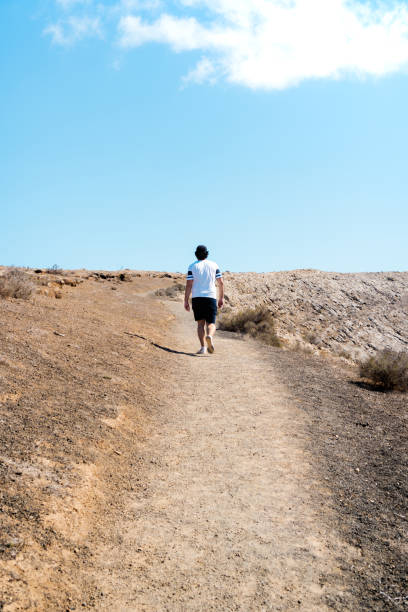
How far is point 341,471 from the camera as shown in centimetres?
535

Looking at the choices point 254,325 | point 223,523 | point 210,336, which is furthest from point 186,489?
point 254,325

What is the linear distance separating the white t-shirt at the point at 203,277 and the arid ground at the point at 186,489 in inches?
91.7

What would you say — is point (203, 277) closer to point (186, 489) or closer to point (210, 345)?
point (210, 345)

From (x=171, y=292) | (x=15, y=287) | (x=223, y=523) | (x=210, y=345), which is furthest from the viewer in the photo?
(x=171, y=292)

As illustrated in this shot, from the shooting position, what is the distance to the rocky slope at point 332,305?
95.5 feet

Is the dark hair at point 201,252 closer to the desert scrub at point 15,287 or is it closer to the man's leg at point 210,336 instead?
the man's leg at point 210,336

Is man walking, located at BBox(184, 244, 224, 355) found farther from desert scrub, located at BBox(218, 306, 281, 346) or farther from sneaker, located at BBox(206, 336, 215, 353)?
desert scrub, located at BBox(218, 306, 281, 346)

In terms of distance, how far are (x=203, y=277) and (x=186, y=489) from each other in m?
6.65

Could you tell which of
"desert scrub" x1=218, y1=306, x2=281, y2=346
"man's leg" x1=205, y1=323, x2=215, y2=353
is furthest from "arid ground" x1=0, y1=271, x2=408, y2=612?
"desert scrub" x1=218, y1=306, x2=281, y2=346

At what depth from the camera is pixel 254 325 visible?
17.0 m

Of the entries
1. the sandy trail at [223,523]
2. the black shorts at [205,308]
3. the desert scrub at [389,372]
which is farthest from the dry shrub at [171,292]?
the sandy trail at [223,523]

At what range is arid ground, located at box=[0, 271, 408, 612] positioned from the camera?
10.5 feet

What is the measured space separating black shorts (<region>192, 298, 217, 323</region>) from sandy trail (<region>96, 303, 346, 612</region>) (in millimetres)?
3878

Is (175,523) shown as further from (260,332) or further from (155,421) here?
(260,332)
